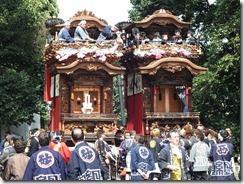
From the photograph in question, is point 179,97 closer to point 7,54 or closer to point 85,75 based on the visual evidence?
point 85,75

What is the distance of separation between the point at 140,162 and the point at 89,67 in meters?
15.5

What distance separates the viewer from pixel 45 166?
8812 mm

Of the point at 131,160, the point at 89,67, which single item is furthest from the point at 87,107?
the point at 131,160

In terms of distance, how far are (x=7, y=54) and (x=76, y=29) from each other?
467 centimetres

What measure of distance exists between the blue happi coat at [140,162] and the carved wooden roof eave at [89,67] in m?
15.0

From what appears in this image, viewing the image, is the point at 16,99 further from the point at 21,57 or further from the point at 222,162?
the point at 222,162

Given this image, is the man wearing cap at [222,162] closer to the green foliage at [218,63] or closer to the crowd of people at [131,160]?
the crowd of people at [131,160]

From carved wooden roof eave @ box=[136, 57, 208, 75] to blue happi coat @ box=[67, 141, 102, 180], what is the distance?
17806 mm

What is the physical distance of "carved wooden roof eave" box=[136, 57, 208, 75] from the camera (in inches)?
1058

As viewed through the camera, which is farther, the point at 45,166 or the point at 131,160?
the point at 131,160

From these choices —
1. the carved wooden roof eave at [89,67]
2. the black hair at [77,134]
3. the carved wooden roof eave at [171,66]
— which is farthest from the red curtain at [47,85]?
the black hair at [77,134]

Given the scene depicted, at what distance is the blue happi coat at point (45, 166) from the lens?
8.81m

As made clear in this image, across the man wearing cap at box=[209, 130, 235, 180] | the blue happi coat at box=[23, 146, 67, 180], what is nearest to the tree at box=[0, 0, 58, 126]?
the man wearing cap at box=[209, 130, 235, 180]

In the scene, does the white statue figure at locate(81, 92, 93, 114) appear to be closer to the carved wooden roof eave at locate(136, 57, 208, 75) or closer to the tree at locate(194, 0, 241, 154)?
the carved wooden roof eave at locate(136, 57, 208, 75)
